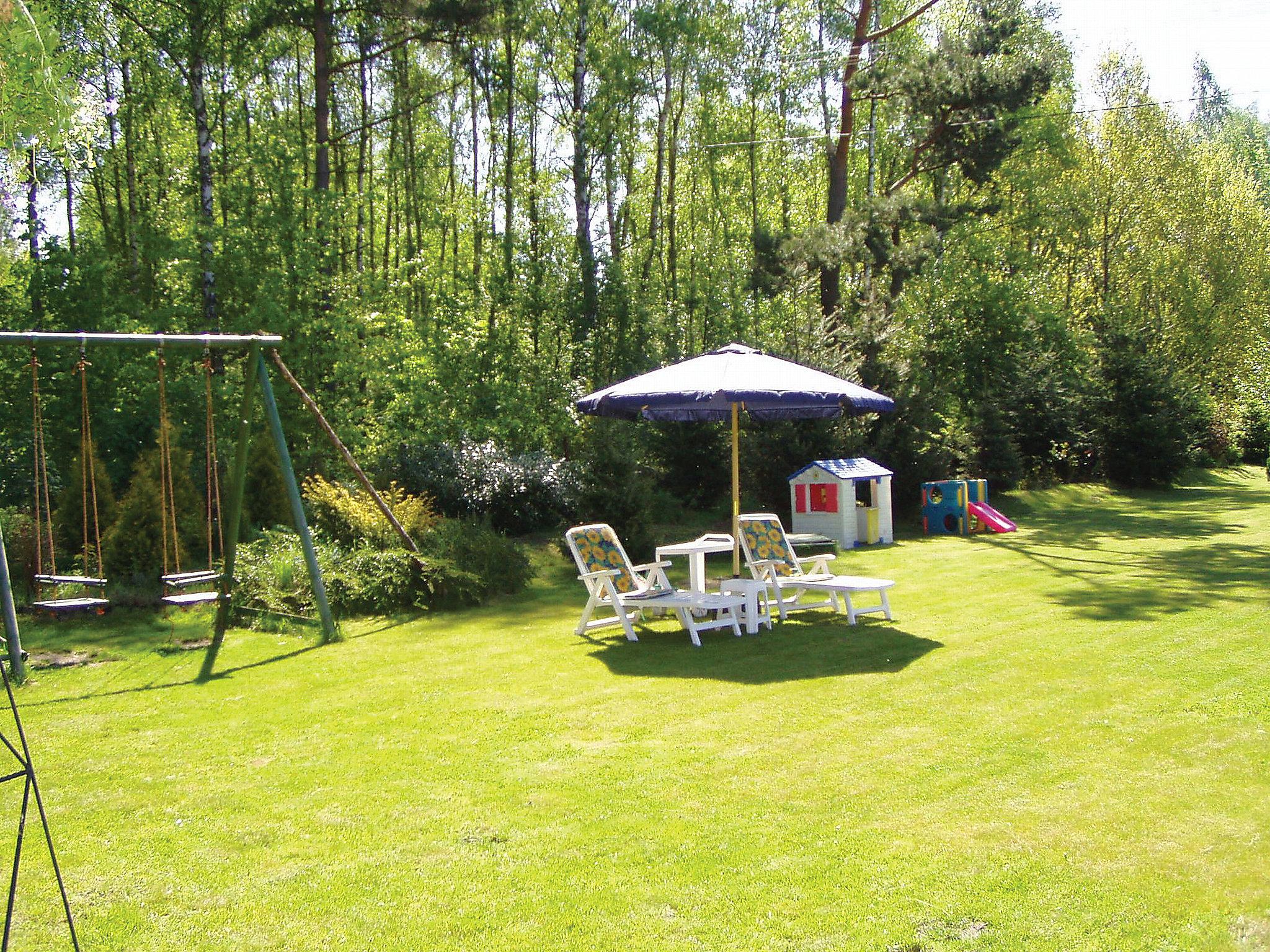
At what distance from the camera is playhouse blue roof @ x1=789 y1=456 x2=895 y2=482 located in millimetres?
14803

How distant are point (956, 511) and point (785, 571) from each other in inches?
296

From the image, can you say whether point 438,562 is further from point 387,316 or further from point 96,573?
point 387,316

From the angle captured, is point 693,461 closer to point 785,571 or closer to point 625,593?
point 785,571

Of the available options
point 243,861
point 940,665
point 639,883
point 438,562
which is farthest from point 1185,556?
point 243,861

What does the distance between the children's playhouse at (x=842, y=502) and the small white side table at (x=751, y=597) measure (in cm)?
583

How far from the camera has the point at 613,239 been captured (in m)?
29.6

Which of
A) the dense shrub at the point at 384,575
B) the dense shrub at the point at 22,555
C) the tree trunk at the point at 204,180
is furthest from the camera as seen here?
the tree trunk at the point at 204,180

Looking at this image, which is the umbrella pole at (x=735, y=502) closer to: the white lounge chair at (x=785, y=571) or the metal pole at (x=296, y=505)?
the white lounge chair at (x=785, y=571)

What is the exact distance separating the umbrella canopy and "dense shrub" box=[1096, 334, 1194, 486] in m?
14.9

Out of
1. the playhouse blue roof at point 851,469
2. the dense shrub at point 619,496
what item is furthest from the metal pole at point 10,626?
the playhouse blue roof at point 851,469

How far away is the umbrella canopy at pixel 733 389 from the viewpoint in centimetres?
912

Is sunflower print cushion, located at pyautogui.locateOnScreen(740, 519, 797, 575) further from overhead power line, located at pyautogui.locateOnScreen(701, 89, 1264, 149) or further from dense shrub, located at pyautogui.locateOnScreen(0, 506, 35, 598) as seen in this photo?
overhead power line, located at pyautogui.locateOnScreen(701, 89, 1264, 149)

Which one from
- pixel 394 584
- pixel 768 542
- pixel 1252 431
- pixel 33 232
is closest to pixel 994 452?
pixel 768 542

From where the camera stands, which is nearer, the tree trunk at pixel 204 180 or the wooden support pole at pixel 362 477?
the wooden support pole at pixel 362 477
